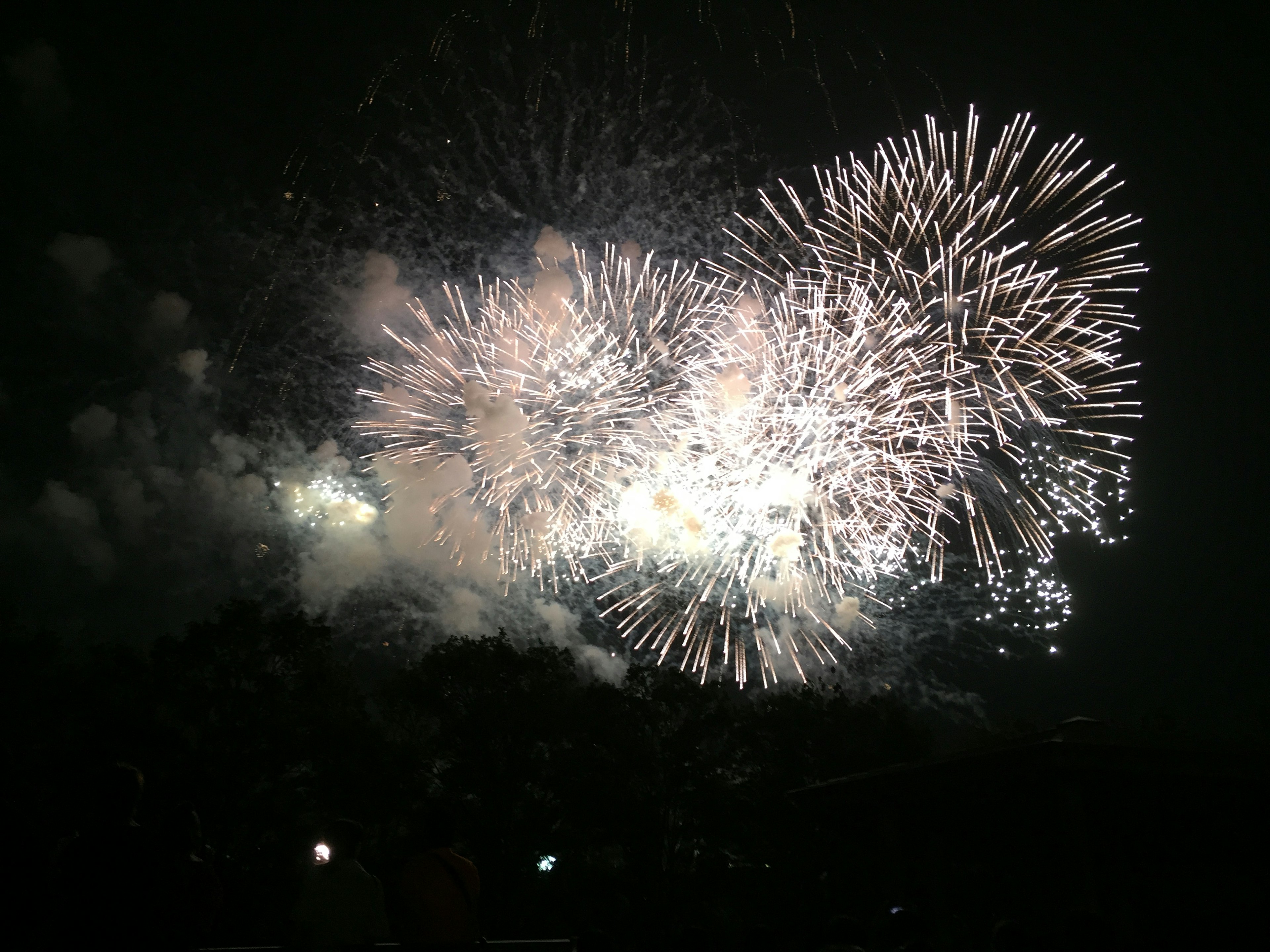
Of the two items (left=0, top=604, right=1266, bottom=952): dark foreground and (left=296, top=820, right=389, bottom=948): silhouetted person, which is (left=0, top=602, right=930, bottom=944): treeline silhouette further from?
(left=296, top=820, right=389, bottom=948): silhouetted person

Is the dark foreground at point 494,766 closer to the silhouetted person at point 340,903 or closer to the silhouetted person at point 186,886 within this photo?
the silhouetted person at point 340,903

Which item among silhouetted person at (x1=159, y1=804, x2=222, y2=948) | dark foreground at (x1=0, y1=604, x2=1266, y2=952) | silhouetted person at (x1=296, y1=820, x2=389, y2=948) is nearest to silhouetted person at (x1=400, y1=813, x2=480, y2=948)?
silhouetted person at (x1=296, y1=820, x2=389, y2=948)

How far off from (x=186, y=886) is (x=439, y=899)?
1.04 m

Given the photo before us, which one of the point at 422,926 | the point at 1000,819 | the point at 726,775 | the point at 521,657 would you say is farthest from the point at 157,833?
the point at 726,775

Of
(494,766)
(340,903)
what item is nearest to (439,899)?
(340,903)

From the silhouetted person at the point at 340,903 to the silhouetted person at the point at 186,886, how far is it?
374 mm

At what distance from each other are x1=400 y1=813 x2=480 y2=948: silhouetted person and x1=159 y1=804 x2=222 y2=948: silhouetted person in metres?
0.78

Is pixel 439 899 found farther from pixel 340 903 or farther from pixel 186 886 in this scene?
pixel 186 886

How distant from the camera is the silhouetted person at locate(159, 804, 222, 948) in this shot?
281cm

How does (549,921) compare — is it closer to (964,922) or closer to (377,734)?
(377,734)

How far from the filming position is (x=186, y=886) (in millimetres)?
2891

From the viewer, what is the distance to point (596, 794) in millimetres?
20516

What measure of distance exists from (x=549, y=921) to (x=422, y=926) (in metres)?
18.3

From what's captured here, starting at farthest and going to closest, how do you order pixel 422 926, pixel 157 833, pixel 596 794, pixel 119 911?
pixel 596 794
pixel 422 926
pixel 157 833
pixel 119 911
